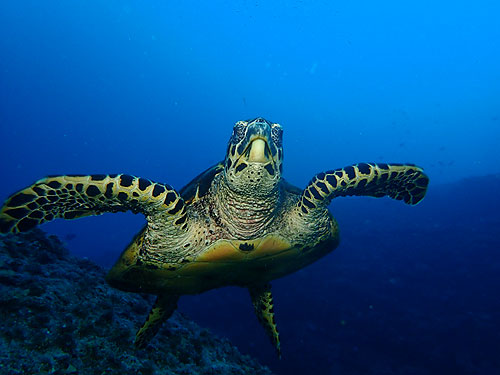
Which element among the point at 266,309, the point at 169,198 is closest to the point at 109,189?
the point at 169,198

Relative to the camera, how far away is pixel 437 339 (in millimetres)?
7453

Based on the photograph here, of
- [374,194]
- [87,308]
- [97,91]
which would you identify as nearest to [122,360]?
[87,308]

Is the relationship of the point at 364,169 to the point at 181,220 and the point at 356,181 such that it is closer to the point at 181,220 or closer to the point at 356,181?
the point at 356,181

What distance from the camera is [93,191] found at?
8.85ft

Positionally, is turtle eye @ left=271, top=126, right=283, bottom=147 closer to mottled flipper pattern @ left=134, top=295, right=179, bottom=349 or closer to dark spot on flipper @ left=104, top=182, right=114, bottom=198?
dark spot on flipper @ left=104, top=182, right=114, bottom=198

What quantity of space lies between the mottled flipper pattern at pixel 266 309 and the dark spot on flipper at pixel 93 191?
3.29 meters

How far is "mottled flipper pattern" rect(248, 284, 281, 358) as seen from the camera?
15.6ft

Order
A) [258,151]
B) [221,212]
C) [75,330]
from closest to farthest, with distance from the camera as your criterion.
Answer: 1. [258,151]
2. [75,330]
3. [221,212]

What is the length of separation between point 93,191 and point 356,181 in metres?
2.97

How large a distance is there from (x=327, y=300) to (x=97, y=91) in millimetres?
117289

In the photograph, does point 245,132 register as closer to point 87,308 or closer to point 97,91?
point 87,308

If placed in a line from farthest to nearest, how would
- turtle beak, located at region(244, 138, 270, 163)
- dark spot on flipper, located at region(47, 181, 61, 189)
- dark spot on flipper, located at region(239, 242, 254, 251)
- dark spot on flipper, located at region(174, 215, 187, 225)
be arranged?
1. dark spot on flipper, located at region(239, 242, 254, 251)
2. dark spot on flipper, located at region(174, 215, 187, 225)
3. dark spot on flipper, located at region(47, 181, 61, 189)
4. turtle beak, located at region(244, 138, 270, 163)

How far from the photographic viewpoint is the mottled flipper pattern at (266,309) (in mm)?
4766

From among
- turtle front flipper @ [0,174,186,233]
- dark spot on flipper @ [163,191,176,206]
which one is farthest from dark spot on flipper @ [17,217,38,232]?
dark spot on flipper @ [163,191,176,206]
